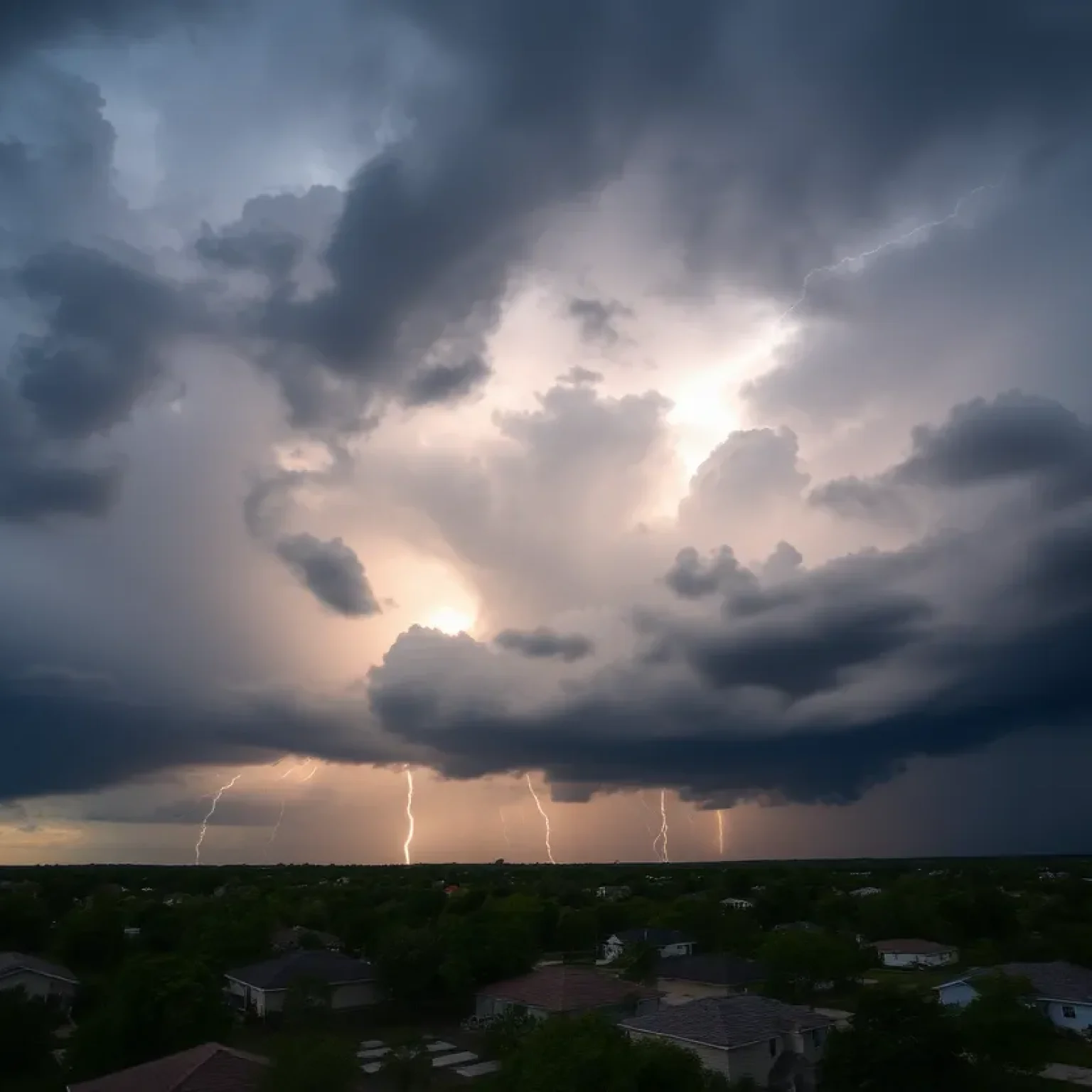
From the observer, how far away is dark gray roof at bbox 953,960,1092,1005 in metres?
56.1

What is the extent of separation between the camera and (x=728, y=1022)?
1735 inches

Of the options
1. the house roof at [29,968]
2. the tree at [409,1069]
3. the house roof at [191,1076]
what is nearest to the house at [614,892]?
the house roof at [29,968]

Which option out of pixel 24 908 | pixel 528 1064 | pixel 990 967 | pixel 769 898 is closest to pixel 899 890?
pixel 769 898

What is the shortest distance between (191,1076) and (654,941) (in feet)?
192

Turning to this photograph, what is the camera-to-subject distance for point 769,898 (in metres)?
108

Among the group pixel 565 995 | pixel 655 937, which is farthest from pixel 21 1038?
pixel 655 937

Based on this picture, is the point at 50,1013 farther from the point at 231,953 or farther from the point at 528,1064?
the point at 528,1064

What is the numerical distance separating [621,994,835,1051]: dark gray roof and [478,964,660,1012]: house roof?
632cm

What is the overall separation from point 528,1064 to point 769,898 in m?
86.3

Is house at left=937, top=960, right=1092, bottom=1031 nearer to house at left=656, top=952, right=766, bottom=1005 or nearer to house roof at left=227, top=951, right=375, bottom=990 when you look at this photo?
house at left=656, top=952, right=766, bottom=1005

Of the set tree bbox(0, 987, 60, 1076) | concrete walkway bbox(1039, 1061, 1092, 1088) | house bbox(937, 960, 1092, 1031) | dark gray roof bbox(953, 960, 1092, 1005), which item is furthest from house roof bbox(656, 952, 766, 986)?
tree bbox(0, 987, 60, 1076)

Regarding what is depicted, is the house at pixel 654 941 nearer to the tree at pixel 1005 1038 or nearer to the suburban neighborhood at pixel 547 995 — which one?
the suburban neighborhood at pixel 547 995

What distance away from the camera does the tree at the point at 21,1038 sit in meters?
41.8

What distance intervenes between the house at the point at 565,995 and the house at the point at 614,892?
77.1m
